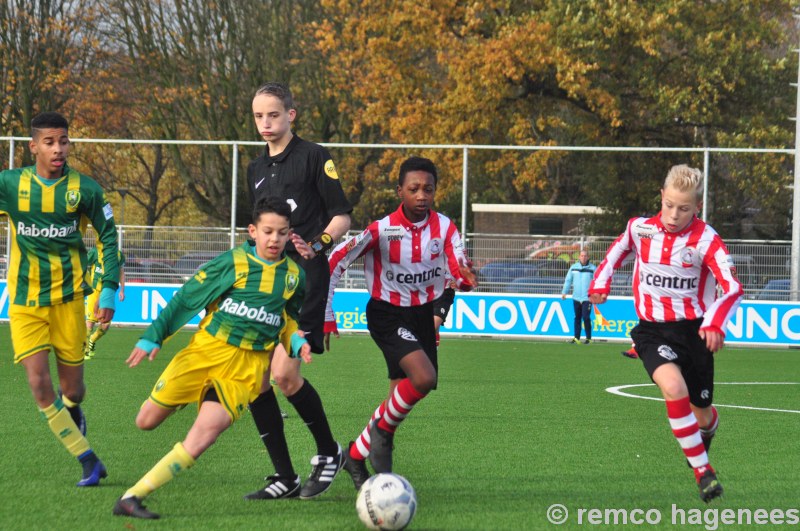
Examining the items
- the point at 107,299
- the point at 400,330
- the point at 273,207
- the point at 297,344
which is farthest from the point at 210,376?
the point at 400,330

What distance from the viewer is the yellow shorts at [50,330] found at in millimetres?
6293

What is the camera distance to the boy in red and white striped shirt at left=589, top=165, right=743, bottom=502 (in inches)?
251

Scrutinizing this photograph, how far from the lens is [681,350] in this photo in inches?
258

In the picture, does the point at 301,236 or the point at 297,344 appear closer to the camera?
the point at 297,344

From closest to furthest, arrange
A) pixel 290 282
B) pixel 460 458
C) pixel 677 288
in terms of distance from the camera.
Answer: pixel 290 282
pixel 677 288
pixel 460 458

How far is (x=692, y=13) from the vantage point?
2928 centimetres

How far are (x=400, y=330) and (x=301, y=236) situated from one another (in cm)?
81

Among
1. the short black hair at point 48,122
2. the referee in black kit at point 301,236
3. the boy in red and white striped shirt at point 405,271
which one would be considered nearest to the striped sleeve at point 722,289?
the boy in red and white striped shirt at point 405,271

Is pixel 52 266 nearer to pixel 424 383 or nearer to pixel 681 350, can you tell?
pixel 424 383

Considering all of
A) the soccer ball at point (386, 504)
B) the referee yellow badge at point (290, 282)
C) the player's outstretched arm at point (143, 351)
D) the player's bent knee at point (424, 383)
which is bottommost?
the soccer ball at point (386, 504)

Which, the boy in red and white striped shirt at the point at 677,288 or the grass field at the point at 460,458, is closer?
the grass field at the point at 460,458

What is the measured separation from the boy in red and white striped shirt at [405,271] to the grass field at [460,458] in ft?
2.50

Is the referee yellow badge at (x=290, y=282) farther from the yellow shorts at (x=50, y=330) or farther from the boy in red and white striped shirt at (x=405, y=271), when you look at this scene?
the yellow shorts at (x=50, y=330)

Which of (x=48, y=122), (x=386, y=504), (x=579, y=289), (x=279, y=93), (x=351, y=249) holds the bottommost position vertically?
(x=386, y=504)
